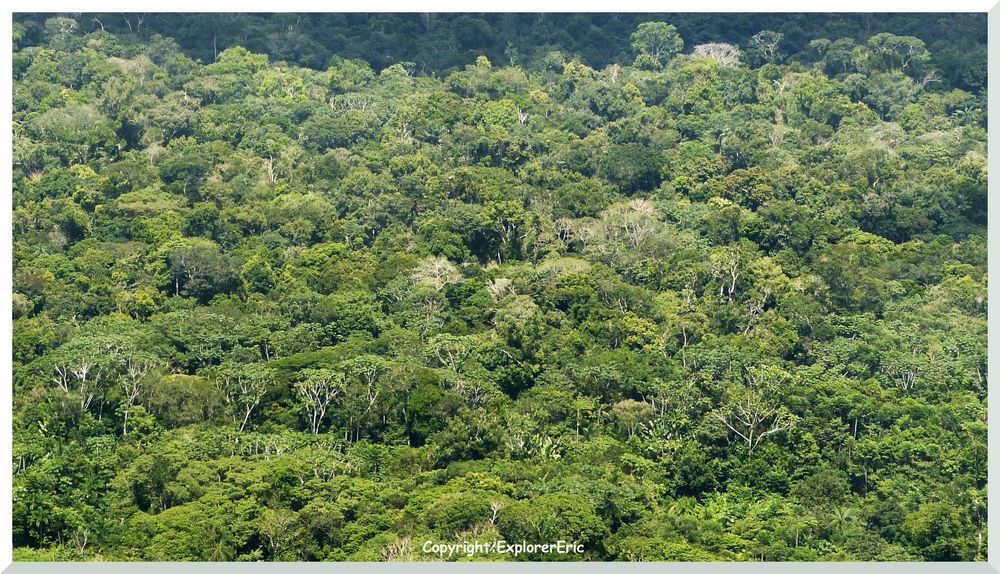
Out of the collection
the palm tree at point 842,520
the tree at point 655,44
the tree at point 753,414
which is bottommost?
the palm tree at point 842,520

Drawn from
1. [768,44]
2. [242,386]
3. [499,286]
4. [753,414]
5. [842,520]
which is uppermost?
[768,44]

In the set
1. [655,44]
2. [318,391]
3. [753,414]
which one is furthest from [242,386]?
[655,44]

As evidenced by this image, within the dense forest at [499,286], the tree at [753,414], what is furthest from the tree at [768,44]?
the tree at [753,414]

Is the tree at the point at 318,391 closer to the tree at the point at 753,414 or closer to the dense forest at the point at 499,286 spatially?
the dense forest at the point at 499,286

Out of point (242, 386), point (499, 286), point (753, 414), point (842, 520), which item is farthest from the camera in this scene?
point (499, 286)

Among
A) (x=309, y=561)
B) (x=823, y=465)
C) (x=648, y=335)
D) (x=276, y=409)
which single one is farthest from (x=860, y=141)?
(x=309, y=561)

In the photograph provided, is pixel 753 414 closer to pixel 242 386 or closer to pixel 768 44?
pixel 242 386

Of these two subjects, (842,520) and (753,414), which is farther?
(753,414)

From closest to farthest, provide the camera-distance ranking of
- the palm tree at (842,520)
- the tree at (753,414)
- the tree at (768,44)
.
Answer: the palm tree at (842,520) < the tree at (753,414) < the tree at (768,44)
